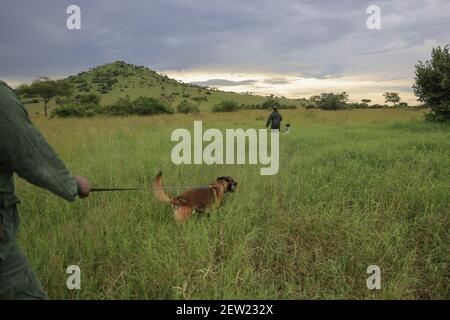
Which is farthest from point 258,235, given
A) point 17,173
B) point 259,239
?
point 17,173

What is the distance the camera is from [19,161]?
1.13m

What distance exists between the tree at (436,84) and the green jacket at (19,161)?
14.5 m

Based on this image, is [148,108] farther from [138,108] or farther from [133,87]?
[133,87]

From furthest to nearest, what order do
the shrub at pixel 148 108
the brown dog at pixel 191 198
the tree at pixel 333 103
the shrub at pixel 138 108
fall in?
1. the tree at pixel 333 103
2. the shrub at pixel 148 108
3. the shrub at pixel 138 108
4. the brown dog at pixel 191 198

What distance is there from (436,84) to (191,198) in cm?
1381

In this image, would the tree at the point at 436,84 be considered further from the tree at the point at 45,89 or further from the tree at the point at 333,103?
the tree at the point at 45,89

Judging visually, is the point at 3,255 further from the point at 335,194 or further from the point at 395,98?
the point at 395,98

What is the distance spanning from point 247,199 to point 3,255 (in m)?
2.90

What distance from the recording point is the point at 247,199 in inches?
151

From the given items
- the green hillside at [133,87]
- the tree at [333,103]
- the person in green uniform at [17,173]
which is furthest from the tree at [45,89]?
the person in green uniform at [17,173]

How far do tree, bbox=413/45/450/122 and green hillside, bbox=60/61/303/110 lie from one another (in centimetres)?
3165

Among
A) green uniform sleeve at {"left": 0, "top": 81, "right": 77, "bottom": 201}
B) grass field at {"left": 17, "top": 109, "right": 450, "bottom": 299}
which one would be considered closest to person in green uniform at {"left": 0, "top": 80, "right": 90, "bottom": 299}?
green uniform sleeve at {"left": 0, "top": 81, "right": 77, "bottom": 201}

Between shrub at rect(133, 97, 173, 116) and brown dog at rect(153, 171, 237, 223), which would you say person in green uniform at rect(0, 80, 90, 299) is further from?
shrub at rect(133, 97, 173, 116)

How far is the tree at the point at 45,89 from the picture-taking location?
3088cm
